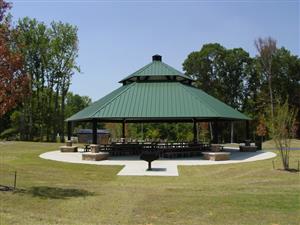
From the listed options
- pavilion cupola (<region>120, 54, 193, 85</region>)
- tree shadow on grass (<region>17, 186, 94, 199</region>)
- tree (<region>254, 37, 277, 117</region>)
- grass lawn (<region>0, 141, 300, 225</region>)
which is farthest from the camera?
tree (<region>254, 37, 277, 117</region>)

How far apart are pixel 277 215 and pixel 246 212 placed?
2.38ft

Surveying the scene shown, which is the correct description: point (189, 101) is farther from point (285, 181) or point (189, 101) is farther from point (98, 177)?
point (285, 181)

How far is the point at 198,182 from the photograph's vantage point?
1602 centimetres

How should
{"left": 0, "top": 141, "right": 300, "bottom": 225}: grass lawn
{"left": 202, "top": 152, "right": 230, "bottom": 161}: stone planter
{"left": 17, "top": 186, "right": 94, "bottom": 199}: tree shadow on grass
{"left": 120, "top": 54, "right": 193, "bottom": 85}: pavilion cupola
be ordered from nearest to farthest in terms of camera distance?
{"left": 0, "top": 141, "right": 300, "bottom": 225}: grass lawn
{"left": 17, "top": 186, "right": 94, "bottom": 199}: tree shadow on grass
{"left": 202, "top": 152, "right": 230, "bottom": 161}: stone planter
{"left": 120, "top": 54, "right": 193, "bottom": 85}: pavilion cupola

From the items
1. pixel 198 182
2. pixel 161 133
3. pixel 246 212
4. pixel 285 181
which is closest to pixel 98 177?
pixel 198 182

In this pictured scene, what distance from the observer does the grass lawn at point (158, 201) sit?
8.73 meters

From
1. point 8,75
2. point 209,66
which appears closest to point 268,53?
point 209,66

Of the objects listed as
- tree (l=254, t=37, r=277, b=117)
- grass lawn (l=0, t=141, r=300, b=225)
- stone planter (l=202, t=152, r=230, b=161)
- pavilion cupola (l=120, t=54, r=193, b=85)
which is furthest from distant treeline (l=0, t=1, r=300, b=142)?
grass lawn (l=0, t=141, r=300, b=225)

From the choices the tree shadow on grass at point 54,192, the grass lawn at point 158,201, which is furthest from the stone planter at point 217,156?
the tree shadow on grass at point 54,192

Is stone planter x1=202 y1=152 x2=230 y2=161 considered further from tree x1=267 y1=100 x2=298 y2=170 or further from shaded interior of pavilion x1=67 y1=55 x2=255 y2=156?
tree x1=267 y1=100 x2=298 y2=170

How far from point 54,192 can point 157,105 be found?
53.5 feet

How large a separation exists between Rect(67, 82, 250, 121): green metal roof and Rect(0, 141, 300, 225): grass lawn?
9063 mm

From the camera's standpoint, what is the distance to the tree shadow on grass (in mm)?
11789

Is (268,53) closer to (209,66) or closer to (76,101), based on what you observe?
(209,66)
